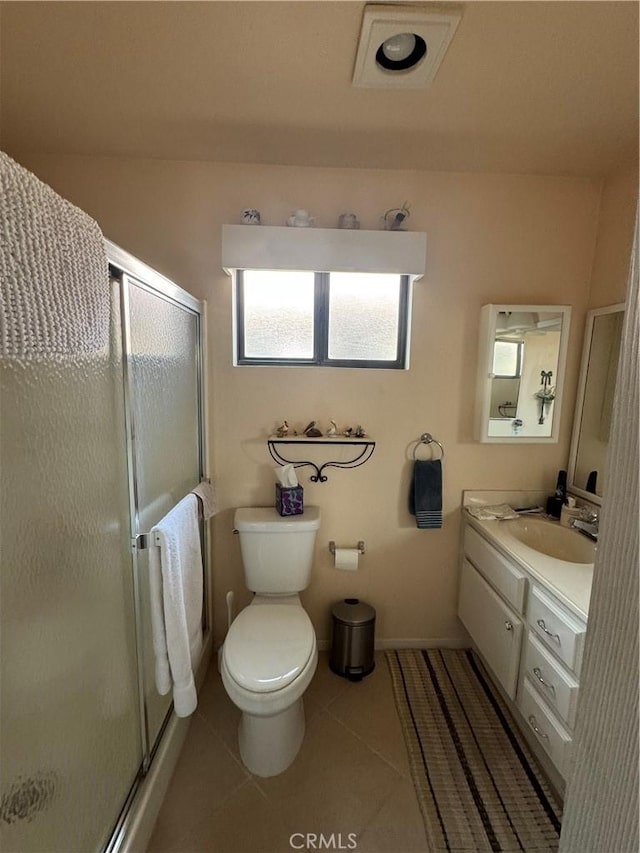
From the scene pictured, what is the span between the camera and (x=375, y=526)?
1.96 metres

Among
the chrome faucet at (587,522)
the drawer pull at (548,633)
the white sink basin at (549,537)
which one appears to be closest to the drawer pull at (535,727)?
the drawer pull at (548,633)

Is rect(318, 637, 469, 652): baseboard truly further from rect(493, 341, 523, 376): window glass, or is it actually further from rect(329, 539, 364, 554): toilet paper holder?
rect(493, 341, 523, 376): window glass

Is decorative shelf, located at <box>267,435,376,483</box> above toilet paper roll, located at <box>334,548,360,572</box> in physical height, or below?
above

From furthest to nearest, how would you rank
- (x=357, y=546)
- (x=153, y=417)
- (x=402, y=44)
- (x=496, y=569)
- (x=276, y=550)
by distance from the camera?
(x=357, y=546) → (x=276, y=550) → (x=496, y=569) → (x=153, y=417) → (x=402, y=44)

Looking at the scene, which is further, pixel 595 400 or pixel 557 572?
pixel 595 400

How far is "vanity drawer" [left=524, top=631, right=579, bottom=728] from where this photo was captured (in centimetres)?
117

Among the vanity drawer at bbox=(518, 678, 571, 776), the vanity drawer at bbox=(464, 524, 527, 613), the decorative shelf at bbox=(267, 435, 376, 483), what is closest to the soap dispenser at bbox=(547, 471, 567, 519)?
the vanity drawer at bbox=(464, 524, 527, 613)

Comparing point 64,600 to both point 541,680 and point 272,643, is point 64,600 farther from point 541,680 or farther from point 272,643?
point 541,680

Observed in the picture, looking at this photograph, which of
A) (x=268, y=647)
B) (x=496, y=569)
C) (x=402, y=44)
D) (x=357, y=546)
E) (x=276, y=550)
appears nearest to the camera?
(x=402, y=44)

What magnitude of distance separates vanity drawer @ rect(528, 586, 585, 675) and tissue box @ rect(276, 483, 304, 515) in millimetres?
1019

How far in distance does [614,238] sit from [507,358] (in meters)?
0.69

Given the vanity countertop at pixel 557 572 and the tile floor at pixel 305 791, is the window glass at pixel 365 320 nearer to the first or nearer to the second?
the vanity countertop at pixel 557 572

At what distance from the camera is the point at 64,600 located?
89 centimetres

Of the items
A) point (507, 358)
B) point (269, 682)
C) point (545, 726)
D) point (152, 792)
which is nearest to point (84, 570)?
point (269, 682)
